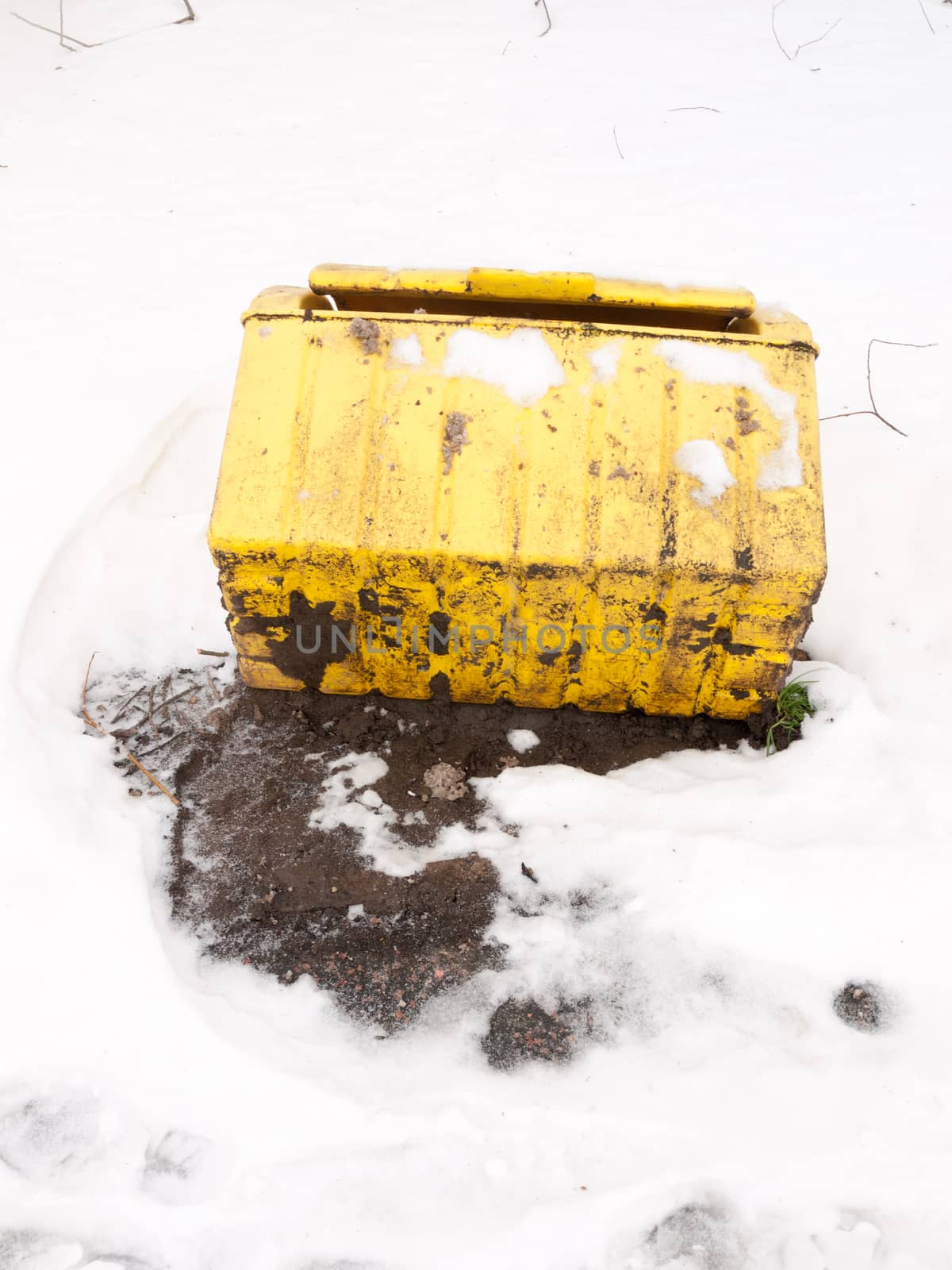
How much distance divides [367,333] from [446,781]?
5.04 ft

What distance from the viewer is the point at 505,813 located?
9.69 ft

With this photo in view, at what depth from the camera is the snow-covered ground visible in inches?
84.6

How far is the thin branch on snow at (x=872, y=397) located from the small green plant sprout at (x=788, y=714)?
61.3 inches

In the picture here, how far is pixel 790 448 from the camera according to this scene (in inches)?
103

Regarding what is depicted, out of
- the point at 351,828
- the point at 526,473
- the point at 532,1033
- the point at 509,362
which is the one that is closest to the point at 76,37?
the point at 509,362

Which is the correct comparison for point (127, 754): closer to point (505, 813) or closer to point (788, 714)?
point (505, 813)

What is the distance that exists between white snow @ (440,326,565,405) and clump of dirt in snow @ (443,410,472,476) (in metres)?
0.13

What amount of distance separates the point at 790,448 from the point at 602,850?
1406 millimetres

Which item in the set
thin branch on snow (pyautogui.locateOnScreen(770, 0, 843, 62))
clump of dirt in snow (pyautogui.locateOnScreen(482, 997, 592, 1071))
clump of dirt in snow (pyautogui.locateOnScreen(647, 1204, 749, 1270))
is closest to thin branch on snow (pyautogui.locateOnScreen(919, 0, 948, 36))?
thin branch on snow (pyautogui.locateOnScreen(770, 0, 843, 62))

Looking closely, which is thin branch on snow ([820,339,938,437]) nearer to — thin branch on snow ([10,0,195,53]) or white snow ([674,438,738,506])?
white snow ([674,438,738,506])

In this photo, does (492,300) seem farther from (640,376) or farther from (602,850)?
(602,850)

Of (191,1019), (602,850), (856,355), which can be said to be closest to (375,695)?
(602,850)

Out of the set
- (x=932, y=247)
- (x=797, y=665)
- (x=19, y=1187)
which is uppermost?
(x=932, y=247)

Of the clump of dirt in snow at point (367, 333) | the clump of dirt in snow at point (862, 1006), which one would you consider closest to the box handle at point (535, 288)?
the clump of dirt in snow at point (367, 333)
